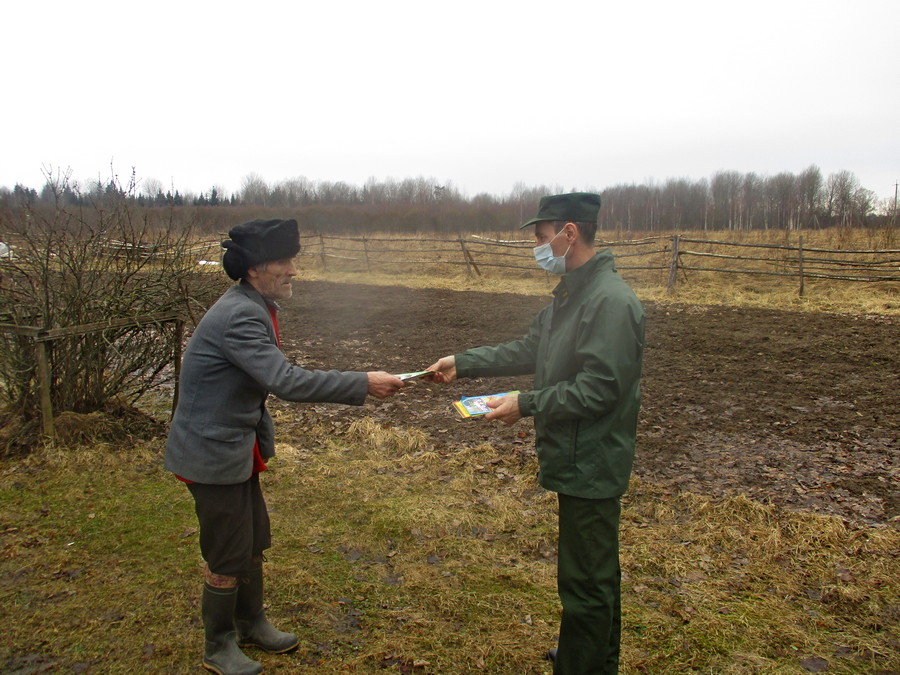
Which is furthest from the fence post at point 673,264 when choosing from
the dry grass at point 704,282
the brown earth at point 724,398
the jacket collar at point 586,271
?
the jacket collar at point 586,271

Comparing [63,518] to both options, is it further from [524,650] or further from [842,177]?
[842,177]

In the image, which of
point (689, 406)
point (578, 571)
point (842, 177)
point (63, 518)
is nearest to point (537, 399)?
point (578, 571)

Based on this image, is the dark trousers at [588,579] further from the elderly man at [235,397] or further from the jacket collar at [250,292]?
the jacket collar at [250,292]

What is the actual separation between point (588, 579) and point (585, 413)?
0.63 meters

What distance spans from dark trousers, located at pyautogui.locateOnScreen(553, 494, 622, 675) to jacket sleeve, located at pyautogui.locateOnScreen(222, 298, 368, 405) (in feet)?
3.05

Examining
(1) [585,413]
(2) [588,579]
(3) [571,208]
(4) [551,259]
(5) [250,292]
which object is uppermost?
(3) [571,208]

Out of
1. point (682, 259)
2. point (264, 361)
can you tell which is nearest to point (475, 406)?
point (264, 361)

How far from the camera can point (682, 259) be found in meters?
20.1

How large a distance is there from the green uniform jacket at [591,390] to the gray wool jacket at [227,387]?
751 millimetres

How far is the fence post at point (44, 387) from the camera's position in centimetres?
462

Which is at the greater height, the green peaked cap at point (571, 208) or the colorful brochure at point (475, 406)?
the green peaked cap at point (571, 208)

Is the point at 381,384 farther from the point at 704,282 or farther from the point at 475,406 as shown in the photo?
the point at 704,282

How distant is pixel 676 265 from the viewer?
14602mm

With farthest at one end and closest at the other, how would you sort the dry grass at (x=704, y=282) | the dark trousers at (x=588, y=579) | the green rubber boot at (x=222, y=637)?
the dry grass at (x=704, y=282)
the green rubber boot at (x=222, y=637)
the dark trousers at (x=588, y=579)
